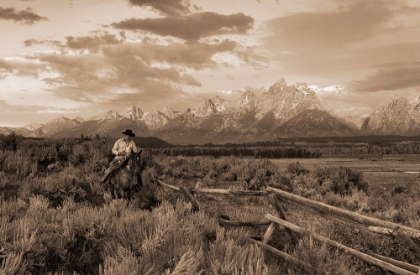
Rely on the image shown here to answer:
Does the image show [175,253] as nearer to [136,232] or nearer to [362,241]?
[136,232]

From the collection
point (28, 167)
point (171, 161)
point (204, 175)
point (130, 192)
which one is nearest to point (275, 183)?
point (204, 175)

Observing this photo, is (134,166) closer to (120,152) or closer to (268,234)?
(120,152)

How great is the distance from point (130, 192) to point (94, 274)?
7.00 meters

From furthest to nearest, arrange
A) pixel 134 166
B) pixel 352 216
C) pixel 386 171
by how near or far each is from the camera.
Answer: pixel 386 171
pixel 134 166
pixel 352 216

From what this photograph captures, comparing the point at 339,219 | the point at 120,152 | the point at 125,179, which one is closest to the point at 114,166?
the point at 120,152

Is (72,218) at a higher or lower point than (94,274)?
higher

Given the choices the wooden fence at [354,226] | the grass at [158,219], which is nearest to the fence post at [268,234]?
the wooden fence at [354,226]

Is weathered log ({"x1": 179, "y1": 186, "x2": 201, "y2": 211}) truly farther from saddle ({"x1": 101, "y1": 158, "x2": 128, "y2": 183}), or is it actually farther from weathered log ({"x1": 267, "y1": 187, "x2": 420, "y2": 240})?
weathered log ({"x1": 267, "y1": 187, "x2": 420, "y2": 240})

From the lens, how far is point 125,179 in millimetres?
10891

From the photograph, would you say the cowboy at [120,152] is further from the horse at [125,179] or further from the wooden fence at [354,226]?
the wooden fence at [354,226]

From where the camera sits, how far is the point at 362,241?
8.00 m

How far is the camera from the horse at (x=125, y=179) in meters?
10.9

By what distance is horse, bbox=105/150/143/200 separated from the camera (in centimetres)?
1088

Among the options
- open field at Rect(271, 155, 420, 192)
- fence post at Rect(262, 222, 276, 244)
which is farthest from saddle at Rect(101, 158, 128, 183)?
open field at Rect(271, 155, 420, 192)
